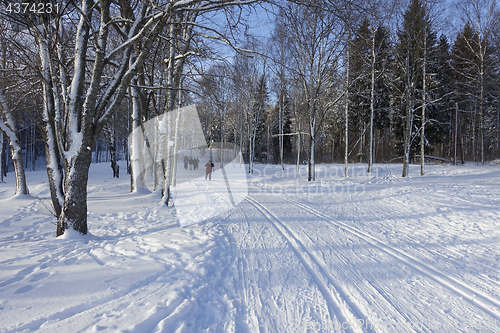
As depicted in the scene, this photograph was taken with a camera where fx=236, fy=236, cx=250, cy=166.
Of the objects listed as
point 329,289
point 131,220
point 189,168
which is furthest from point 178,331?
point 189,168

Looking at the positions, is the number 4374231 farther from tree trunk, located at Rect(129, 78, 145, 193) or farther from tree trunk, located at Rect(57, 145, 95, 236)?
tree trunk, located at Rect(129, 78, 145, 193)

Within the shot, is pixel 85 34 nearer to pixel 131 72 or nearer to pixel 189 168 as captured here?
pixel 131 72

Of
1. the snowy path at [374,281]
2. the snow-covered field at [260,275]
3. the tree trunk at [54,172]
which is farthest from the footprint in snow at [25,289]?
the tree trunk at [54,172]

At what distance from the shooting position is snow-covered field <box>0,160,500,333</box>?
2.50 metres

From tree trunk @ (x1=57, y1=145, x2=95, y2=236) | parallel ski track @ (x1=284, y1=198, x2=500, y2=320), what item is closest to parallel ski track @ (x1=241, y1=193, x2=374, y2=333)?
parallel ski track @ (x1=284, y1=198, x2=500, y2=320)

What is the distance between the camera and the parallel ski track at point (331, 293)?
2568 millimetres

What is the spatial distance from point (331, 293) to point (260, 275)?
3.41 ft

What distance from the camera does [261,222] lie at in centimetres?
676

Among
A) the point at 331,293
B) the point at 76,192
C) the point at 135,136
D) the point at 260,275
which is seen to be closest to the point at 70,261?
the point at 76,192

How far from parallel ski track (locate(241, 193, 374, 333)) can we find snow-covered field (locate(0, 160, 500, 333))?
0.02 meters

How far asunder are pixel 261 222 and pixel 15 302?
5098mm

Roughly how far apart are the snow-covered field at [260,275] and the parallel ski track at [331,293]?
2cm

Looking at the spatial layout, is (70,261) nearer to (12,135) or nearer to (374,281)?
(374,281)

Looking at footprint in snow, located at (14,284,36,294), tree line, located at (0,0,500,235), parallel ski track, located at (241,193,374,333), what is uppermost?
tree line, located at (0,0,500,235)
